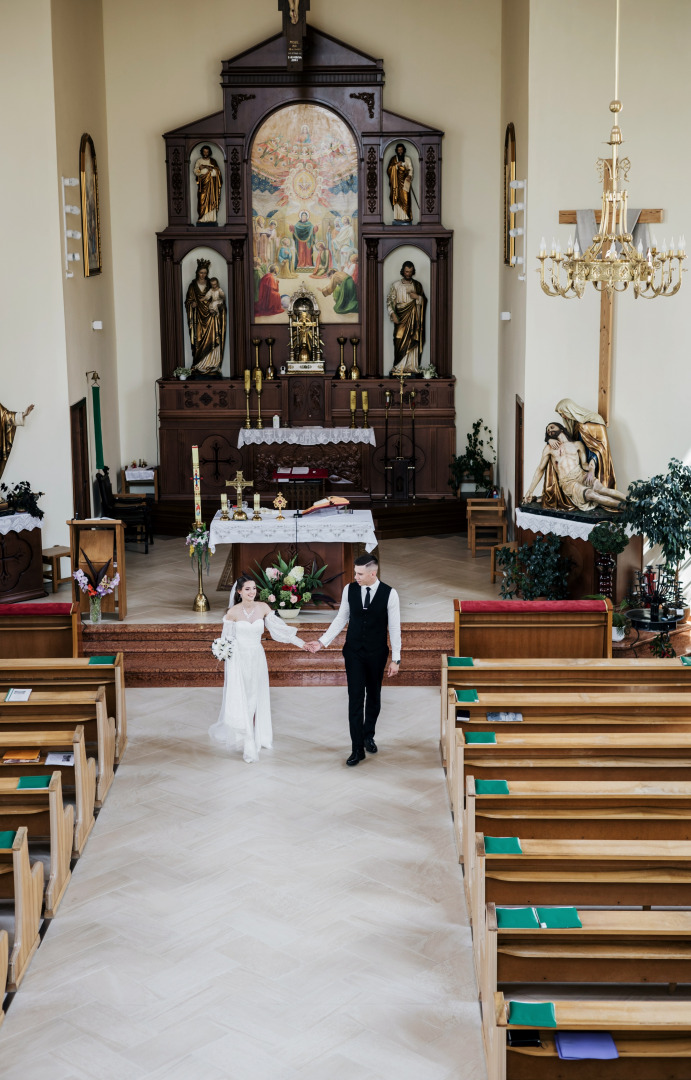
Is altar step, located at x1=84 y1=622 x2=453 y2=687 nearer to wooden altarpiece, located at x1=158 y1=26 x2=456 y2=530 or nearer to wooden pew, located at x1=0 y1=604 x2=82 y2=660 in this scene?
wooden pew, located at x1=0 y1=604 x2=82 y2=660

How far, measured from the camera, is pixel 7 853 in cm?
627

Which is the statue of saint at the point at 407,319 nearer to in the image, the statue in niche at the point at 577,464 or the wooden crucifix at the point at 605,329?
the wooden crucifix at the point at 605,329

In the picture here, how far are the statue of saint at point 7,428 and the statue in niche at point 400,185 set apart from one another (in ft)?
20.2

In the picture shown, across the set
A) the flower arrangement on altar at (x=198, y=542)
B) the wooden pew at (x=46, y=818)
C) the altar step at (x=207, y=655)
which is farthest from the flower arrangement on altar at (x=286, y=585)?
the wooden pew at (x=46, y=818)

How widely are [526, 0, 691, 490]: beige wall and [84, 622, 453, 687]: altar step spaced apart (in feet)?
10.1

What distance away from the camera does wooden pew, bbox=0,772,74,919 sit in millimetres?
6992

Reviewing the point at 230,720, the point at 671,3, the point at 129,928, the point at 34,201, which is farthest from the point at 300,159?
the point at 129,928

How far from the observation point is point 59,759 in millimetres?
7773

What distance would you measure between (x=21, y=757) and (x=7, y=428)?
6095 millimetres

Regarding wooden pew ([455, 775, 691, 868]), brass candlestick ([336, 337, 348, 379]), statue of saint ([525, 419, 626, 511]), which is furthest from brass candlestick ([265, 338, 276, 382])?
wooden pew ([455, 775, 691, 868])

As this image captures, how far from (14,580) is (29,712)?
4276 mm

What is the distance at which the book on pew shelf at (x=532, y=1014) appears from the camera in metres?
4.76

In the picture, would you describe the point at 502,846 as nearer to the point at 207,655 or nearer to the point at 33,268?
the point at 207,655

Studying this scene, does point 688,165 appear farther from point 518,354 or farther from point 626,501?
point 626,501
